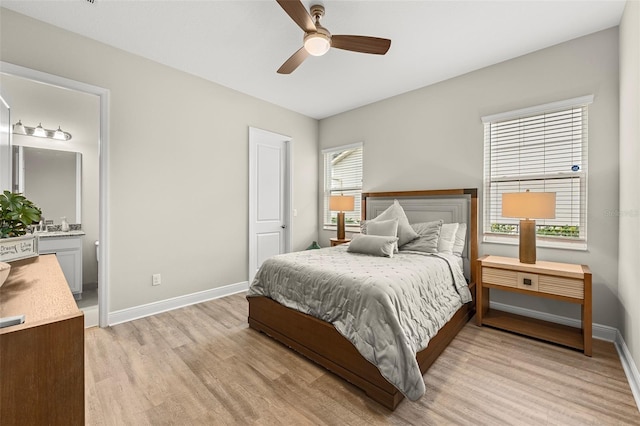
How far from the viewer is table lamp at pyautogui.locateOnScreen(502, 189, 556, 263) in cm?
245

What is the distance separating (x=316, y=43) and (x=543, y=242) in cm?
293

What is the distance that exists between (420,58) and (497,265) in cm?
232

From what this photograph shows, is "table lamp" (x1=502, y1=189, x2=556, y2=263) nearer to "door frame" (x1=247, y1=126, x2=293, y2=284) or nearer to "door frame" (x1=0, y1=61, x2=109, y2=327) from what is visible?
"door frame" (x1=247, y1=126, x2=293, y2=284)

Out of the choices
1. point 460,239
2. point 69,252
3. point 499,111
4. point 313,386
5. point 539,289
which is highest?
point 499,111

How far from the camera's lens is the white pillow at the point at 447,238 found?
3.15m

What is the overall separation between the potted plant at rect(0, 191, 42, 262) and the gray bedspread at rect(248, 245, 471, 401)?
164cm

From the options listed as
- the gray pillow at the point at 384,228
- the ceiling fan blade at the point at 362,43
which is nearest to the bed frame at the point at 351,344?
the gray pillow at the point at 384,228

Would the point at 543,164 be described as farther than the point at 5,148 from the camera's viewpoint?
Yes

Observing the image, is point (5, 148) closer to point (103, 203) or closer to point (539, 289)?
point (103, 203)

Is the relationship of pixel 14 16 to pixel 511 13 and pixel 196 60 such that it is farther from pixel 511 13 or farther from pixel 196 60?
pixel 511 13

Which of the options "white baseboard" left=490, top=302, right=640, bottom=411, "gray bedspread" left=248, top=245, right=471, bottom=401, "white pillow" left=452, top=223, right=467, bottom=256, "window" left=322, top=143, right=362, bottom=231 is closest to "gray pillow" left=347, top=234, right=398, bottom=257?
"gray bedspread" left=248, top=245, right=471, bottom=401

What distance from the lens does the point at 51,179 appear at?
3.64 meters

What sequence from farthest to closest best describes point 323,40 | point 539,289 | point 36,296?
1. point 539,289
2. point 323,40
3. point 36,296

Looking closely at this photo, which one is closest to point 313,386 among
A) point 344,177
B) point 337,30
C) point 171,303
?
point 171,303
